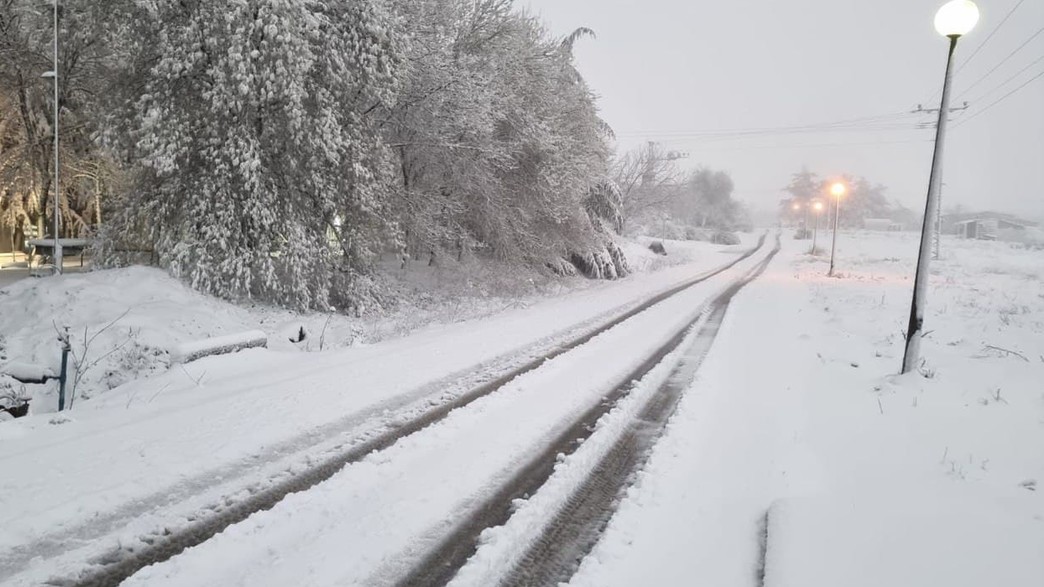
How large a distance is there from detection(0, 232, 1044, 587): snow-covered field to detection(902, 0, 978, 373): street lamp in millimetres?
608

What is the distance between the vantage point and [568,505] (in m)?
4.14

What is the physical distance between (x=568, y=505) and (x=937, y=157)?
7.11 metres

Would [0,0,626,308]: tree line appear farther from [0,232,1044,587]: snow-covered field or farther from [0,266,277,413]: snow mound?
[0,232,1044,587]: snow-covered field

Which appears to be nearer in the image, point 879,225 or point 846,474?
point 846,474

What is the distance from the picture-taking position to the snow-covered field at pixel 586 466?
3.32 m

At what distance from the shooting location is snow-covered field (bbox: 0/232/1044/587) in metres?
3.32

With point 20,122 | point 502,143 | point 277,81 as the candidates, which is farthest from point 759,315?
point 20,122

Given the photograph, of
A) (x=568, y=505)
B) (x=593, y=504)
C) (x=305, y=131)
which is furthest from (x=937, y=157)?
(x=305, y=131)

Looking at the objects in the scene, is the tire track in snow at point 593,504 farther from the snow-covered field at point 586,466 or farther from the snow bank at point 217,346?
the snow bank at point 217,346

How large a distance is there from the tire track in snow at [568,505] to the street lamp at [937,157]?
3525 millimetres

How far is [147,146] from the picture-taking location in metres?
10.1

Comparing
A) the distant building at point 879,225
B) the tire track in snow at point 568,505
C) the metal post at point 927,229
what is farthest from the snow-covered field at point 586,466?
the distant building at point 879,225

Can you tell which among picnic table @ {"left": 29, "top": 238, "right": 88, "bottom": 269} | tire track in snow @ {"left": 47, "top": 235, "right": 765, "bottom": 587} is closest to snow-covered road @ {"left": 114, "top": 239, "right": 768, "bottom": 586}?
tire track in snow @ {"left": 47, "top": 235, "right": 765, "bottom": 587}

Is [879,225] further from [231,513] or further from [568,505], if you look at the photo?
[231,513]
